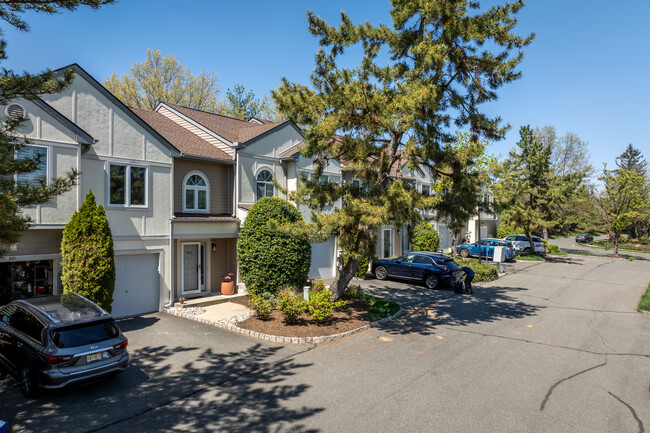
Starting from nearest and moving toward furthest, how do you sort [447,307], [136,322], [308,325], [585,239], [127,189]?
[308,325], [136,322], [127,189], [447,307], [585,239]

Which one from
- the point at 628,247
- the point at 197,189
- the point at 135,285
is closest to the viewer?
the point at 135,285

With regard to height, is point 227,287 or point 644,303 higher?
point 227,287

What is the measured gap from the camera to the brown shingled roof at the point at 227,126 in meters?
17.6

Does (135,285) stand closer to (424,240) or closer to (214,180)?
(214,180)

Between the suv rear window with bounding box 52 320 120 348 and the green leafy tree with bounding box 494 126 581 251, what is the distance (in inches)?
1118

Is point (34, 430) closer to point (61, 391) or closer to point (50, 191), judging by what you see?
point (61, 391)

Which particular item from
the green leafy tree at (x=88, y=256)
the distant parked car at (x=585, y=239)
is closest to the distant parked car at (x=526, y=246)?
the distant parked car at (x=585, y=239)

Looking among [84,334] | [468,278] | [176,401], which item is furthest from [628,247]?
[84,334]

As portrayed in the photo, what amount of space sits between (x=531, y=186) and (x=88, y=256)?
1297 inches

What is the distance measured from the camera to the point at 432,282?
62.1 feet

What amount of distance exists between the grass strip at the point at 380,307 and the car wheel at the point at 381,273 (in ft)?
15.5

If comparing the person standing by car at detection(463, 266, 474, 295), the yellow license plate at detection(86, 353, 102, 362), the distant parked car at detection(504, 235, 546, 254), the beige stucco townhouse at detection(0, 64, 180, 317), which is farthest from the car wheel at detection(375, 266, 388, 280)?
the distant parked car at detection(504, 235, 546, 254)

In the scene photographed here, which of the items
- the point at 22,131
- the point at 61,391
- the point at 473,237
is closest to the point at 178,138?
the point at 22,131

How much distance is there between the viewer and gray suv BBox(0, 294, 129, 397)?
7062 mm
